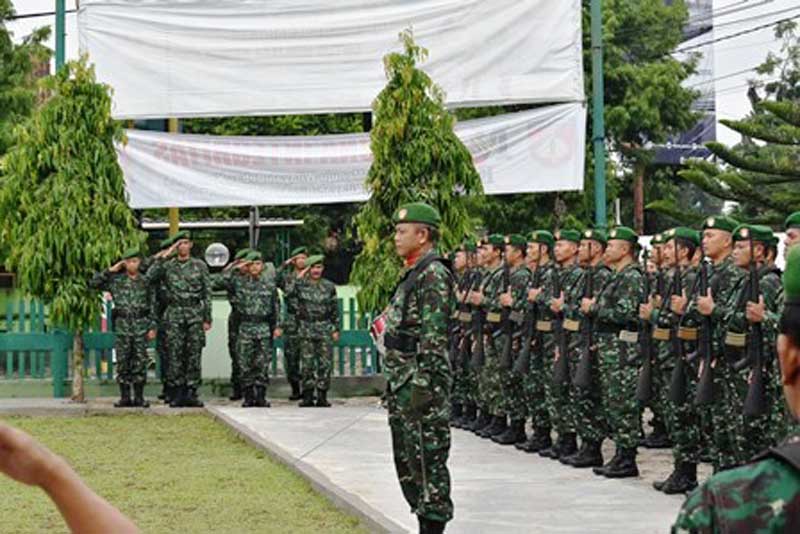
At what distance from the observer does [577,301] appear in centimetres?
1054

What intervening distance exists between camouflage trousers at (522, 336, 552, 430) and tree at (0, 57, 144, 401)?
5.59m

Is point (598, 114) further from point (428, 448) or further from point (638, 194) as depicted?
point (638, 194)

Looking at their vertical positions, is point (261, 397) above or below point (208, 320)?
below

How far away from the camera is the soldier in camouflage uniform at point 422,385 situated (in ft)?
23.0

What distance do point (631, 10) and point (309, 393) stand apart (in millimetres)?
20088

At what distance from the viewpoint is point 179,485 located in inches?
387

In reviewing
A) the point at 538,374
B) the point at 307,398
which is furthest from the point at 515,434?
the point at 307,398

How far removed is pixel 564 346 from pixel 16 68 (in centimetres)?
1780

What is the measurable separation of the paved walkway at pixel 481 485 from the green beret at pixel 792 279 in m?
5.36

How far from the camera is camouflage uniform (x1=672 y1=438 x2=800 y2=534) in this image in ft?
6.08

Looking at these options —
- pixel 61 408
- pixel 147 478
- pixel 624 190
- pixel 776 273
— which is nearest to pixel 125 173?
pixel 61 408

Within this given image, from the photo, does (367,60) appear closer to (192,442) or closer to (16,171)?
(16,171)

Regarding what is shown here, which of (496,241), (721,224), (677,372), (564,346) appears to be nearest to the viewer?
(721,224)

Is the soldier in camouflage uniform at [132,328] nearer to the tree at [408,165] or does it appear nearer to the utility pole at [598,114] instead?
the tree at [408,165]
